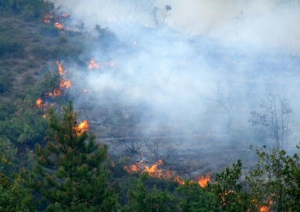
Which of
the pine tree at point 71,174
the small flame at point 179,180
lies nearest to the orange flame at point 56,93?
the small flame at point 179,180

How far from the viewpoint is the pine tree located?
1573 cm

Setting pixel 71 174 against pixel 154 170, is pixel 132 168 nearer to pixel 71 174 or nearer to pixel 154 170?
pixel 154 170

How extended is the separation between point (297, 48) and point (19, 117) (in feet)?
157

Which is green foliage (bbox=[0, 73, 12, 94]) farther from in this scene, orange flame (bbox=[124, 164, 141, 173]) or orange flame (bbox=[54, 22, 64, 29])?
orange flame (bbox=[124, 164, 141, 173])

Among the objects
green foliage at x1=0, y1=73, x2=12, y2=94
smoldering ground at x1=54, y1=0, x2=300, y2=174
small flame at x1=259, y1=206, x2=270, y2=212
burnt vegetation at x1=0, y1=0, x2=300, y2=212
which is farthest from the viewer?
green foliage at x1=0, y1=73, x2=12, y2=94

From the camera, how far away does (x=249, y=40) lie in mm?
65000

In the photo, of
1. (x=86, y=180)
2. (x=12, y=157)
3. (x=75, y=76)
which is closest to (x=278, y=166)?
(x=86, y=180)

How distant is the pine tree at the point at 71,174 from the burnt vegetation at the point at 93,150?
47 millimetres

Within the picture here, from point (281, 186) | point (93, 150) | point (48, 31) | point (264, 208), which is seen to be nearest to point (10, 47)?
point (48, 31)

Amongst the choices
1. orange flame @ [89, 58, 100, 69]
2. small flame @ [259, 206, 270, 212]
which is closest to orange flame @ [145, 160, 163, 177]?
small flame @ [259, 206, 270, 212]

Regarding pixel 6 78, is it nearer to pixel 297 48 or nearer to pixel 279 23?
pixel 297 48

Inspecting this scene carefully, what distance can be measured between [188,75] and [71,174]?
111ft

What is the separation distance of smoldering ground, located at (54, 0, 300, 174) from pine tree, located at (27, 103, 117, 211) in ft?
42.5

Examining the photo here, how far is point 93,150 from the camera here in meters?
17.5
